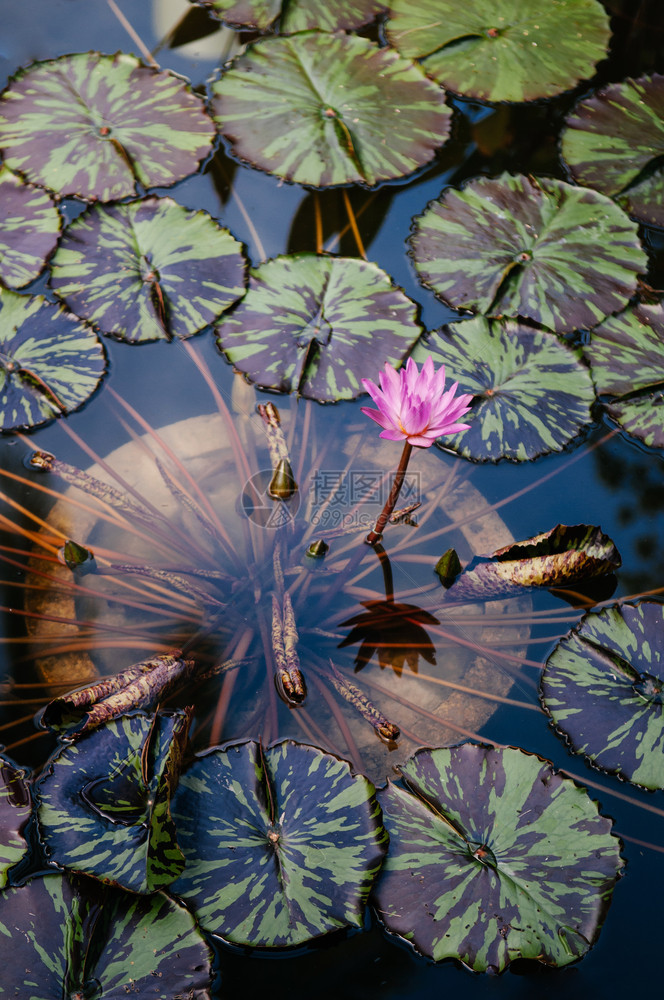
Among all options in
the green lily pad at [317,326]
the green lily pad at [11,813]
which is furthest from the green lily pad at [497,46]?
the green lily pad at [11,813]

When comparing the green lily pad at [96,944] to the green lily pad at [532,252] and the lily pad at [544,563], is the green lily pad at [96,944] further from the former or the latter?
the green lily pad at [532,252]

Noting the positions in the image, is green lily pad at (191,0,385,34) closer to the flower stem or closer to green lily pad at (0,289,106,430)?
green lily pad at (0,289,106,430)

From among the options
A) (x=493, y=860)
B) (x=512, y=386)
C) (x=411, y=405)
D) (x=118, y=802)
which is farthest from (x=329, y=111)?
(x=493, y=860)

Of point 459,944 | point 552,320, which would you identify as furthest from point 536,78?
point 459,944

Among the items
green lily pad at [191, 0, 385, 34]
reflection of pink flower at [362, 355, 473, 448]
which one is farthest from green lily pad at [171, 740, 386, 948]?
green lily pad at [191, 0, 385, 34]

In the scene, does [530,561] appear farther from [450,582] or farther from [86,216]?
[86,216]
